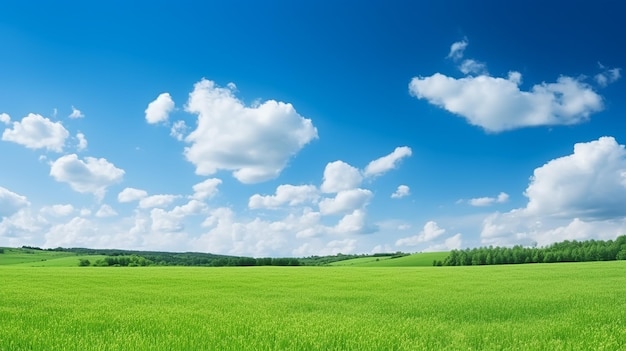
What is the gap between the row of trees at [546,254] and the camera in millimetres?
112688

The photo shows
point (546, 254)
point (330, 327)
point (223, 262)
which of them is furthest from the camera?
point (223, 262)

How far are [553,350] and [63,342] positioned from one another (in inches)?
375

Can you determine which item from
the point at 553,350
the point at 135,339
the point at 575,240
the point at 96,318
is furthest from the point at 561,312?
the point at 575,240

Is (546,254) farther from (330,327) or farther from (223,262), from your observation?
(330,327)

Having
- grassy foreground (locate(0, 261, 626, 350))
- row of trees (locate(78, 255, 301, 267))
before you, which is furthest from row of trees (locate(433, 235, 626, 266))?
grassy foreground (locate(0, 261, 626, 350))

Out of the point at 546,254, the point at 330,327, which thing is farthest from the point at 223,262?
the point at 330,327

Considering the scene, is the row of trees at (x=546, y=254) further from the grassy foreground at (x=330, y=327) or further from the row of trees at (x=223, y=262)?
the grassy foreground at (x=330, y=327)

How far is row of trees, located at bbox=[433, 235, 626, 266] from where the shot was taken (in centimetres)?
11269

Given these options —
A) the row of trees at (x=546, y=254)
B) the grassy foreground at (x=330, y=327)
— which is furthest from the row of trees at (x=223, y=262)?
the grassy foreground at (x=330, y=327)

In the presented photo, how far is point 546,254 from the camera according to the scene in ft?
380

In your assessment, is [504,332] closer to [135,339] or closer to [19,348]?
[135,339]

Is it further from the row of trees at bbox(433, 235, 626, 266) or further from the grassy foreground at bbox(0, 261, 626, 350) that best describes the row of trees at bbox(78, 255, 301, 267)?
the grassy foreground at bbox(0, 261, 626, 350)

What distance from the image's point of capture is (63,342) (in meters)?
9.55

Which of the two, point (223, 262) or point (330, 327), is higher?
point (330, 327)
